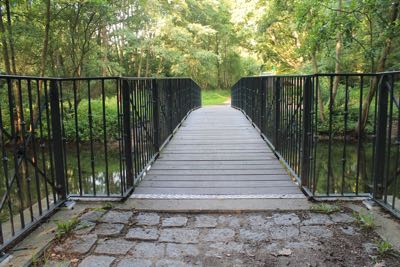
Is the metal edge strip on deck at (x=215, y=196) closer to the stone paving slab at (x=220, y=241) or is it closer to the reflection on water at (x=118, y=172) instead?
the stone paving slab at (x=220, y=241)

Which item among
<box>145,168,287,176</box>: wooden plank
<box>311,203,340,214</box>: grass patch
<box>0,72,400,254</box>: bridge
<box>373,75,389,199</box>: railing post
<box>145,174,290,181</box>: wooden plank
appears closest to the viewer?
<box>0,72,400,254</box>: bridge

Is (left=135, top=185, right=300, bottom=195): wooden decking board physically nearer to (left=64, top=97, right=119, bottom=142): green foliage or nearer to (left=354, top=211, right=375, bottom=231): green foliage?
(left=354, top=211, right=375, bottom=231): green foliage

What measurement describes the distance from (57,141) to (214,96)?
89.0 ft

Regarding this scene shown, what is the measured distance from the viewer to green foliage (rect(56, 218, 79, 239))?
8.77 ft

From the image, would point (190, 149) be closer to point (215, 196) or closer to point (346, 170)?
point (215, 196)

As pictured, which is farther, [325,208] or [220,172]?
[220,172]

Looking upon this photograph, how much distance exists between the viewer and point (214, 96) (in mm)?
30125

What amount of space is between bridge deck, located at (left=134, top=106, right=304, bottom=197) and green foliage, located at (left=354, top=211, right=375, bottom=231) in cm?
68

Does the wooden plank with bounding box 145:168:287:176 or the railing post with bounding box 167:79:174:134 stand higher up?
the railing post with bounding box 167:79:174:134

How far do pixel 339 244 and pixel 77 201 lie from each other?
7.78ft

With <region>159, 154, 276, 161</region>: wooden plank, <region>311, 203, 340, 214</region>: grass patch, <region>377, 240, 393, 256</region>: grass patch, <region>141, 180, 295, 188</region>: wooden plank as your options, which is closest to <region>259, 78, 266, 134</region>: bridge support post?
<region>159, 154, 276, 161</region>: wooden plank

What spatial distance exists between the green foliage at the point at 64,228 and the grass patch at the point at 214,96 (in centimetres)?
2437

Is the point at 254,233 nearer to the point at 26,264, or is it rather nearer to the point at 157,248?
the point at 157,248

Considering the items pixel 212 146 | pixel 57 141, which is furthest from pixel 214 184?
pixel 212 146
